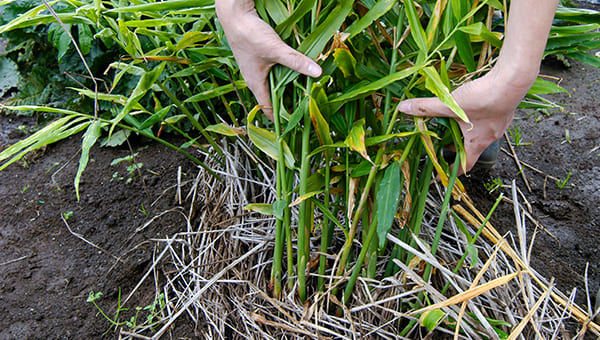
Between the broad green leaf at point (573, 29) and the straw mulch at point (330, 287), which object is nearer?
the broad green leaf at point (573, 29)

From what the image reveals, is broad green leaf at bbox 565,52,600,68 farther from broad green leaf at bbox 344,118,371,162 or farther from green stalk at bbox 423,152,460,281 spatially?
broad green leaf at bbox 344,118,371,162

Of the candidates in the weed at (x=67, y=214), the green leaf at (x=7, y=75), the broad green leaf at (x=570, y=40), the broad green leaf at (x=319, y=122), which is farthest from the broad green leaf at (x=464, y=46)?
the green leaf at (x=7, y=75)

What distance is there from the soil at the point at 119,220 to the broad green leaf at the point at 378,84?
1.76 feet

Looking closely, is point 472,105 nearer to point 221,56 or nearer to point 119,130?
point 221,56

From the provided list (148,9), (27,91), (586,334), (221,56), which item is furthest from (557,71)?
(27,91)

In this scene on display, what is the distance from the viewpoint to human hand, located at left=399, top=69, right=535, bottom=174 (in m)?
0.63

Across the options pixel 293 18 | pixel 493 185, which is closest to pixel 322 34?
pixel 293 18

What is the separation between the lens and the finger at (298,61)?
0.72 meters

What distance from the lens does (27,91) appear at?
1.68m

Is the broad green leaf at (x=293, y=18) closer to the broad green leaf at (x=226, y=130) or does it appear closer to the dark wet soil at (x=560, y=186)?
the broad green leaf at (x=226, y=130)

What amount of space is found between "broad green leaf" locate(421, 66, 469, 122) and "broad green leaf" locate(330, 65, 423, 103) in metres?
0.02

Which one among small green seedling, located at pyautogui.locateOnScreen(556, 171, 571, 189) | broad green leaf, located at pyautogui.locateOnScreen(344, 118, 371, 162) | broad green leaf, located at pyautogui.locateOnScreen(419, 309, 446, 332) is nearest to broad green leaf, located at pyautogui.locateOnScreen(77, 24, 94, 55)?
broad green leaf, located at pyautogui.locateOnScreen(344, 118, 371, 162)

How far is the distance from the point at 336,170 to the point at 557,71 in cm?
156

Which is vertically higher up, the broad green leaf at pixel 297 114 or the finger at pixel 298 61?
the finger at pixel 298 61
